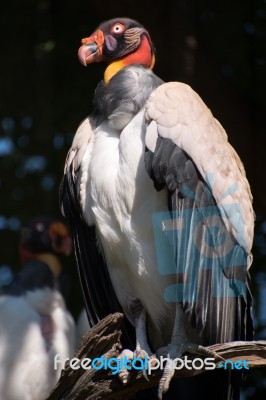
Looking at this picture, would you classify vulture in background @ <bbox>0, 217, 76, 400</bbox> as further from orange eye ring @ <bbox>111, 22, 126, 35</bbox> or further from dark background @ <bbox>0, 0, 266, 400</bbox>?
orange eye ring @ <bbox>111, 22, 126, 35</bbox>

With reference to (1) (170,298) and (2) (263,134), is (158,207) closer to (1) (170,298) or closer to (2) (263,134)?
(1) (170,298)

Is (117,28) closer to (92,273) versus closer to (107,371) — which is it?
(92,273)

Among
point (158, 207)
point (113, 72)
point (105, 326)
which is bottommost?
point (105, 326)

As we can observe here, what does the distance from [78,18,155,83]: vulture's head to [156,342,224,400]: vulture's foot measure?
37.1 inches

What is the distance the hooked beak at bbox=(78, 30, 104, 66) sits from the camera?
3309 millimetres

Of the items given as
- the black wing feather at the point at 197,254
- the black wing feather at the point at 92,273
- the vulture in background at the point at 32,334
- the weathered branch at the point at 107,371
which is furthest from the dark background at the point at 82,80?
the weathered branch at the point at 107,371

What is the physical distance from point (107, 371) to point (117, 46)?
115 centimetres

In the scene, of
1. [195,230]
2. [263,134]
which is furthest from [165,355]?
[263,134]

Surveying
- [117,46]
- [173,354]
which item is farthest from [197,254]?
[117,46]

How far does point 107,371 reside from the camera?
2.93 m

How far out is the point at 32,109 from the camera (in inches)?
212

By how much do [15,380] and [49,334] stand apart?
0.84ft

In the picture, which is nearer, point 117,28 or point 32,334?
point 117,28

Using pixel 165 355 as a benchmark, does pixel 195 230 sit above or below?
above
